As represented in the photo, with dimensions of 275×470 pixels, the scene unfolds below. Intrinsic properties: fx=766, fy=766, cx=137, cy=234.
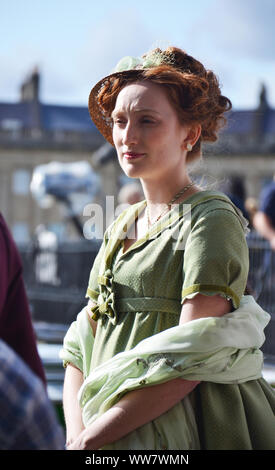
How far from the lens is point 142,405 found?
175 centimetres

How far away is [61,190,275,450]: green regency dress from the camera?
1.74 meters

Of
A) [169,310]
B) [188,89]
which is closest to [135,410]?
[169,310]

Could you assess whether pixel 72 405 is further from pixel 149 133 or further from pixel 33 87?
pixel 33 87

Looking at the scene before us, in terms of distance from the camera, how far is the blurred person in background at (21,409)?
1100mm

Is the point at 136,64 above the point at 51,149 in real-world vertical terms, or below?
above

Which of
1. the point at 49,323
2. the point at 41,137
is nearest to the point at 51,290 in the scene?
the point at 49,323

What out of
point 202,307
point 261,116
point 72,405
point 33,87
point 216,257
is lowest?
point 261,116

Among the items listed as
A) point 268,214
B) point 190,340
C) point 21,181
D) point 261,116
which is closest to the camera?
point 190,340

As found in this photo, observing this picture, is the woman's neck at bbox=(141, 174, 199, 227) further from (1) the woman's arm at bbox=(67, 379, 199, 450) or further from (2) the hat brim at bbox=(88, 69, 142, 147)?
(1) the woman's arm at bbox=(67, 379, 199, 450)

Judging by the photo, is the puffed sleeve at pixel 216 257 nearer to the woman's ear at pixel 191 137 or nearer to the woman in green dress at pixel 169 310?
the woman in green dress at pixel 169 310

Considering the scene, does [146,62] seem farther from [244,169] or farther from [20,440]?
[244,169]

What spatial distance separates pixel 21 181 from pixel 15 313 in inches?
2296

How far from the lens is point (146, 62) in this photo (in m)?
2.00

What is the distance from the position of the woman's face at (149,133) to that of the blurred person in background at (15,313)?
0.54 m
